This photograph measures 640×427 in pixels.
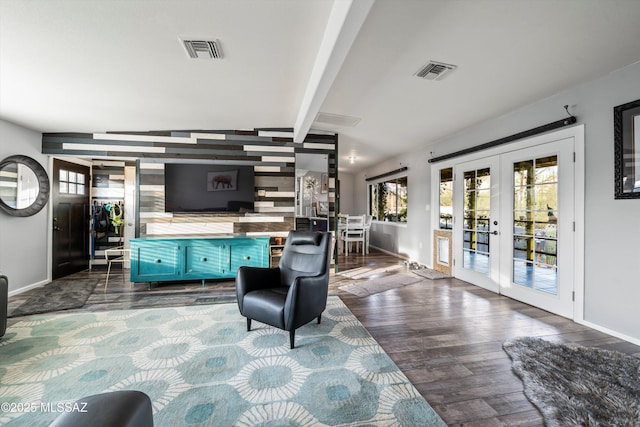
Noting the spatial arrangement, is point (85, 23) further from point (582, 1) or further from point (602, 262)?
point (602, 262)

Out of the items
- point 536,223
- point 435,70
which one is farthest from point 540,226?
point 435,70

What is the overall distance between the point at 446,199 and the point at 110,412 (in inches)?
197

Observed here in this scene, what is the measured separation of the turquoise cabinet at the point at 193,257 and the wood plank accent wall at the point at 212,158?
51 centimetres

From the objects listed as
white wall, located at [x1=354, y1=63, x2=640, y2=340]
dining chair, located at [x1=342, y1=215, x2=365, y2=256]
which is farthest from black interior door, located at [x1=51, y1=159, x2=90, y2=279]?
white wall, located at [x1=354, y1=63, x2=640, y2=340]

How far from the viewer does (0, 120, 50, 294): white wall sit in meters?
3.52

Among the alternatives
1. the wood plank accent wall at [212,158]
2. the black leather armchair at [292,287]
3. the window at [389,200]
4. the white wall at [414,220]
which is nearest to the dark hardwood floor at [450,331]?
the black leather armchair at [292,287]

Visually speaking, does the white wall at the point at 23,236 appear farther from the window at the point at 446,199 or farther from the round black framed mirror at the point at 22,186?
the window at the point at 446,199

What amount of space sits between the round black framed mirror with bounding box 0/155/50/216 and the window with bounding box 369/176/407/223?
6695 millimetres

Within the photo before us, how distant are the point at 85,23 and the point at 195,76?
0.91 metres

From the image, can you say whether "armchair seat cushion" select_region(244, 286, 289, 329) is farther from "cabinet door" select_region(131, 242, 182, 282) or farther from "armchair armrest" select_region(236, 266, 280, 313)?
"cabinet door" select_region(131, 242, 182, 282)

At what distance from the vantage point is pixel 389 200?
7.11m

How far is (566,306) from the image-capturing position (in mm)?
2859

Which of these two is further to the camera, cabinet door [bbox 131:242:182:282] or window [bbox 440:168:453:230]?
window [bbox 440:168:453:230]

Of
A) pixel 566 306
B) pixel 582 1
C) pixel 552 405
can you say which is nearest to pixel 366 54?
pixel 582 1
